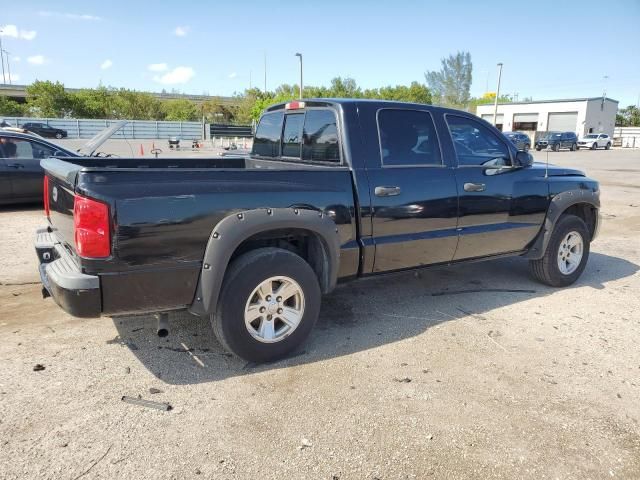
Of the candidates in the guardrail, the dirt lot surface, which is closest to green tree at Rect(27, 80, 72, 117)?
the guardrail

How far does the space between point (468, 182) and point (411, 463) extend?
8.81 feet

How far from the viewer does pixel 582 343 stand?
407 centimetres

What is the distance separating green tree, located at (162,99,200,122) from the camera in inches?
2758

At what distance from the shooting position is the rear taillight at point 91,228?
9.35 feet

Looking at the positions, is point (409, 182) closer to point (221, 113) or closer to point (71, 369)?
point (71, 369)

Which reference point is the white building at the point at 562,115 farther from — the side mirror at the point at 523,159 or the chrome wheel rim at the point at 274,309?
the chrome wheel rim at the point at 274,309

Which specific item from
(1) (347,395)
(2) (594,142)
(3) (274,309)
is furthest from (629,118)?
(1) (347,395)

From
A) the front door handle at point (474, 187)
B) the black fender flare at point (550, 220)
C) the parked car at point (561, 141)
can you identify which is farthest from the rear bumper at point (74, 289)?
the parked car at point (561, 141)

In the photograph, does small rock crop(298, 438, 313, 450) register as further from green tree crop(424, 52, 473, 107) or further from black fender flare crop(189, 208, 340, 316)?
green tree crop(424, 52, 473, 107)

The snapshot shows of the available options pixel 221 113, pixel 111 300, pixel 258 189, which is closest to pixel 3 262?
pixel 111 300

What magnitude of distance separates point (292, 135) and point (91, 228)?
223 centimetres

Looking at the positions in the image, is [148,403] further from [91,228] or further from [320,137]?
[320,137]

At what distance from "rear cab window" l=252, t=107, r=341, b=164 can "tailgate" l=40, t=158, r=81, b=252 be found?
6.07 feet

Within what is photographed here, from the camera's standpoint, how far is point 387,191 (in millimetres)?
3951
